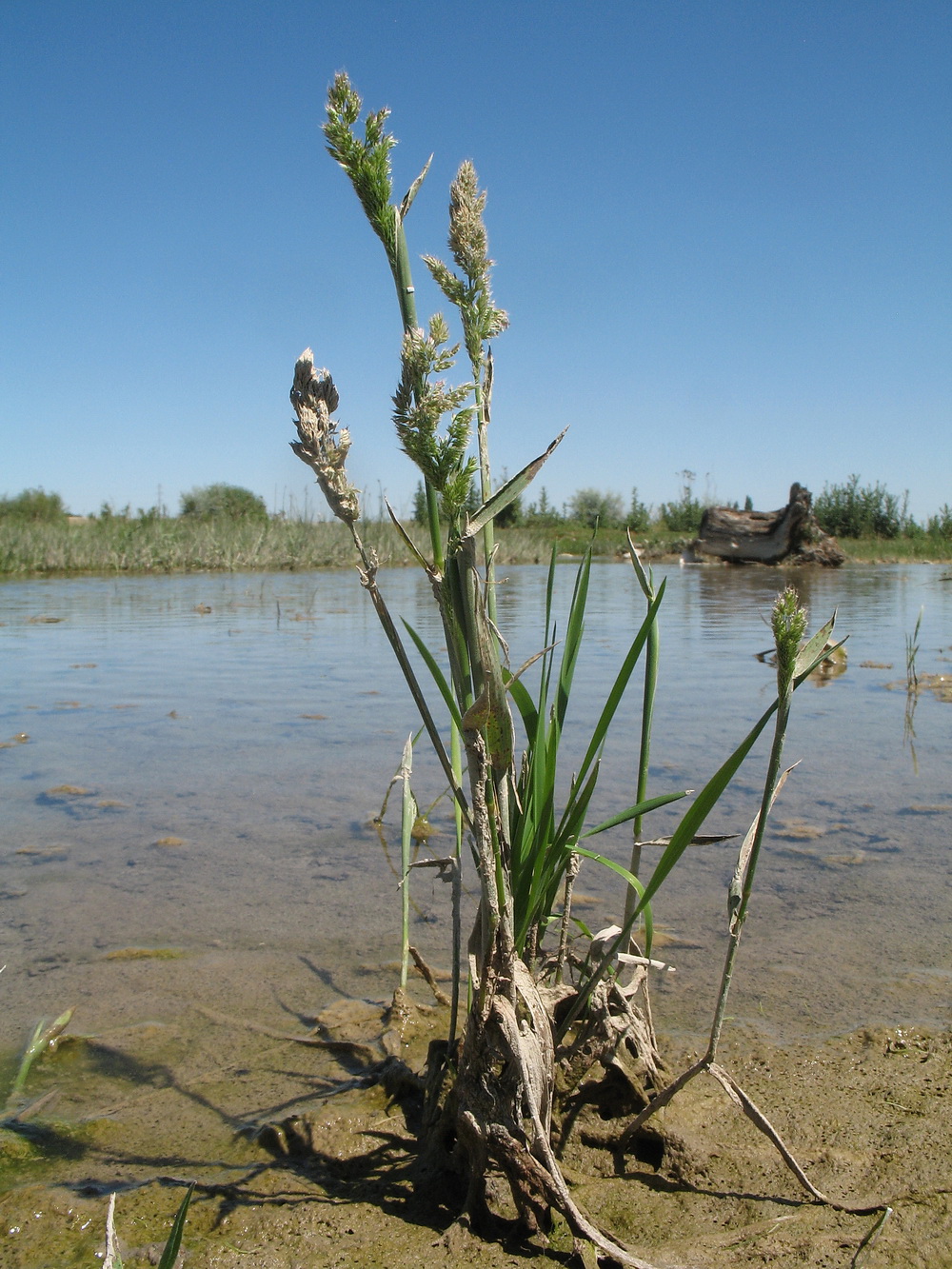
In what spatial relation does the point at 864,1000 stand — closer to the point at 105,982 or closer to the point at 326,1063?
the point at 326,1063

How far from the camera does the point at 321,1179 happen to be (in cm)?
120

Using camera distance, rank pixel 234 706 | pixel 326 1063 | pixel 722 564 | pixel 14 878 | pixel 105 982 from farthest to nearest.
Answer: pixel 722 564 < pixel 234 706 < pixel 14 878 < pixel 105 982 < pixel 326 1063

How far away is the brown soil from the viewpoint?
1.04 meters

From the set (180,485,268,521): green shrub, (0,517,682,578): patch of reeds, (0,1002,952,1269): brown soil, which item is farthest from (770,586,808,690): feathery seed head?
(180,485,268,521): green shrub

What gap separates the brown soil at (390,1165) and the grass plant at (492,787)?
0.28ft

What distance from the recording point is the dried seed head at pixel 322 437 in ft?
3.00

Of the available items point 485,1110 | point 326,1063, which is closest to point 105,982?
point 326,1063

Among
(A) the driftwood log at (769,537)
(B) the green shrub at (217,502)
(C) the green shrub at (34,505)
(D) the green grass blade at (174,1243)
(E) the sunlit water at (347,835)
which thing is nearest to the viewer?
(D) the green grass blade at (174,1243)

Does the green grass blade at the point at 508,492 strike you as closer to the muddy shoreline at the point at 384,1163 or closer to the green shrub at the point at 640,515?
the muddy shoreline at the point at 384,1163

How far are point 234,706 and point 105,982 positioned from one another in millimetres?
2833

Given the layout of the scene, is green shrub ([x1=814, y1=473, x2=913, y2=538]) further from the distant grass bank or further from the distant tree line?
the distant grass bank

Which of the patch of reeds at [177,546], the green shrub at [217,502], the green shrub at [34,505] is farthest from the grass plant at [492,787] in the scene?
the green shrub at [217,502]

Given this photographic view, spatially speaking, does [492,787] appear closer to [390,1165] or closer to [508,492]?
[508,492]

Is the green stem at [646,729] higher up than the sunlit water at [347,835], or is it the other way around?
the green stem at [646,729]
